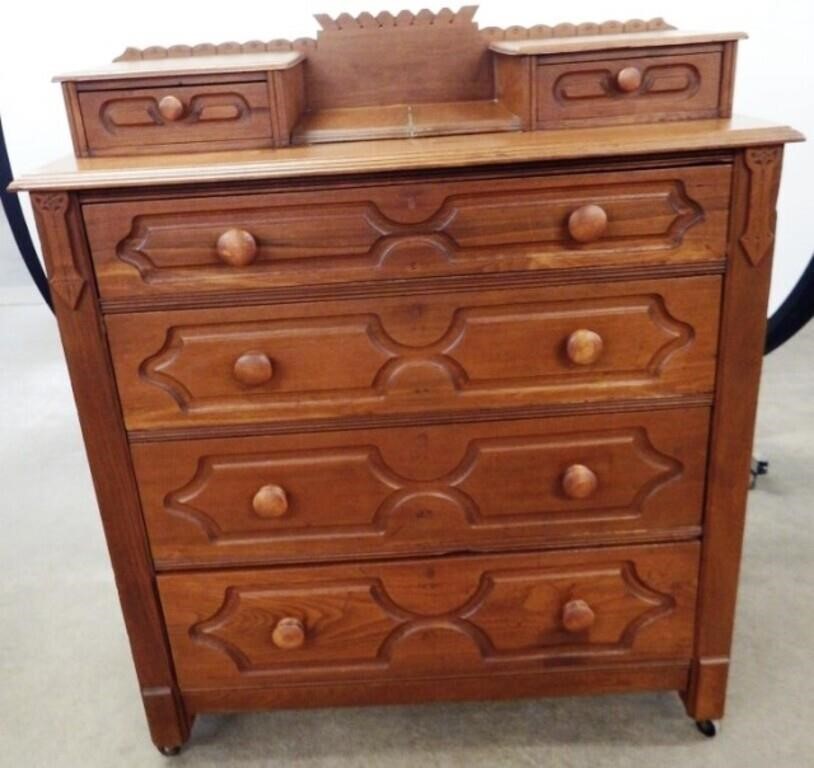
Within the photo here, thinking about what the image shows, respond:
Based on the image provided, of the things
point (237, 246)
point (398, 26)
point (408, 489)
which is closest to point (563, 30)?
point (398, 26)

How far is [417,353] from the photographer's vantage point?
117cm

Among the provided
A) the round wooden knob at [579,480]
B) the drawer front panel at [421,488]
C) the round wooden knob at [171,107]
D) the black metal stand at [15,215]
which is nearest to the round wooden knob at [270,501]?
the drawer front panel at [421,488]

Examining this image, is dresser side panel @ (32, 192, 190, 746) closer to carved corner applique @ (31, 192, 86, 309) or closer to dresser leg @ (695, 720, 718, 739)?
carved corner applique @ (31, 192, 86, 309)

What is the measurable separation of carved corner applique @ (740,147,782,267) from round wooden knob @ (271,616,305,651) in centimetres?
87

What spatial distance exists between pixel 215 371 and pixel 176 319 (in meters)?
0.09

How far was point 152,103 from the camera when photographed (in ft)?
3.80

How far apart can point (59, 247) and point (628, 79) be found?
2.67ft

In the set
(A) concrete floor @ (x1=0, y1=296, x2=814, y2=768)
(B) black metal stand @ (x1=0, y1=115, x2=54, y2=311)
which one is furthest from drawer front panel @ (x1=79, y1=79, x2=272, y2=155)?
(B) black metal stand @ (x1=0, y1=115, x2=54, y2=311)

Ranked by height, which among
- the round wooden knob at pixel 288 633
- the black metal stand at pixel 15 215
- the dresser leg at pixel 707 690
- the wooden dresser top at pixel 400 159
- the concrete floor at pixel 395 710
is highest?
the wooden dresser top at pixel 400 159

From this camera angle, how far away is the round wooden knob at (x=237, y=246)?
1098 millimetres

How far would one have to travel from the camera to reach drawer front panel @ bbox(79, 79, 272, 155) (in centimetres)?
115

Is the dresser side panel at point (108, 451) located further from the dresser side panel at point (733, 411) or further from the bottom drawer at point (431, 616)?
the dresser side panel at point (733, 411)

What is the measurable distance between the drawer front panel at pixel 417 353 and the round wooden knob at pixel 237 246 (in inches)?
3.1

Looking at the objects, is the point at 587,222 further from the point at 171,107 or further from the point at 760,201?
the point at 171,107
